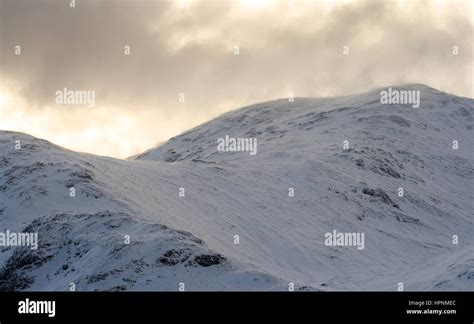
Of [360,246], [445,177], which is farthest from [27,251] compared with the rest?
[445,177]

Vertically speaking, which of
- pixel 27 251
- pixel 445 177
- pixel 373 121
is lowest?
pixel 27 251

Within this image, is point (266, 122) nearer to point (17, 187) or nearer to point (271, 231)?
point (271, 231)

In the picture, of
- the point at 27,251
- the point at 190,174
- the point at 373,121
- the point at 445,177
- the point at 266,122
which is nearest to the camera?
the point at 27,251

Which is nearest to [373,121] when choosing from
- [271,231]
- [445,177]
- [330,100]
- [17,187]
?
[445,177]

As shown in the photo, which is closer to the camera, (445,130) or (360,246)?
(360,246)
